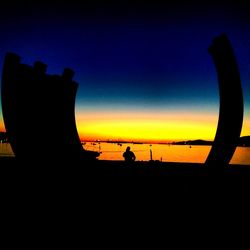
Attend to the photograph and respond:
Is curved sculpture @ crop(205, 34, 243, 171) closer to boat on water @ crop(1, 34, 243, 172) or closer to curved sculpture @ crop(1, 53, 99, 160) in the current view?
boat on water @ crop(1, 34, 243, 172)

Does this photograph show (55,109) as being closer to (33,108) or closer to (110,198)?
(33,108)

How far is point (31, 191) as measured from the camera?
634 centimetres

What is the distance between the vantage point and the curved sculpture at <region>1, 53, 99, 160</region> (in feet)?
23.4

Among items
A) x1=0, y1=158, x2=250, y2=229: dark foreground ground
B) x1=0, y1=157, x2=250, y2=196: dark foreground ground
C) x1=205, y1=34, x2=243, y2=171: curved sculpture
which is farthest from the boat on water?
x1=0, y1=158, x2=250, y2=229: dark foreground ground

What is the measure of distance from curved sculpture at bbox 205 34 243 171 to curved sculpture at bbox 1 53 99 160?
15.9ft

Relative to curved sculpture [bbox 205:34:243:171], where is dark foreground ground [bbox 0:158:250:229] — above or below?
below

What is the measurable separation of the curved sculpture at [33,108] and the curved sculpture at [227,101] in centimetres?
485

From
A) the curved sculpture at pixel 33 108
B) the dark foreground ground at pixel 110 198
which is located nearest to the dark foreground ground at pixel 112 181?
the dark foreground ground at pixel 110 198

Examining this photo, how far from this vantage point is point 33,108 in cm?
756

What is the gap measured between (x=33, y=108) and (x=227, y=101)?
561cm

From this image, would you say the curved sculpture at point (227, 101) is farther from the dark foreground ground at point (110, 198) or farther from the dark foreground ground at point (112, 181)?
the dark foreground ground at point (110, 198)

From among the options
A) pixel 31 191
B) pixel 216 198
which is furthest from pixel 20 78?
pixel 216 198

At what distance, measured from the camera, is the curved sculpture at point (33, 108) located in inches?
280

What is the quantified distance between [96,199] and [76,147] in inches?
164
